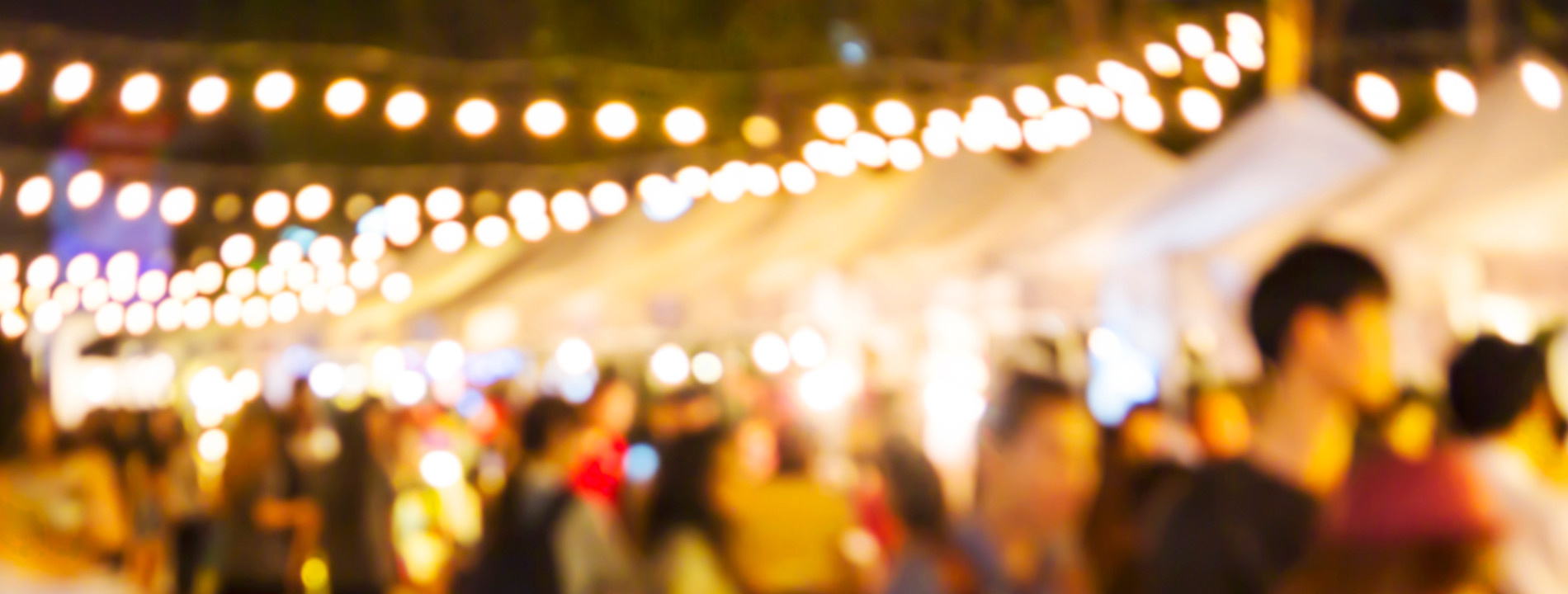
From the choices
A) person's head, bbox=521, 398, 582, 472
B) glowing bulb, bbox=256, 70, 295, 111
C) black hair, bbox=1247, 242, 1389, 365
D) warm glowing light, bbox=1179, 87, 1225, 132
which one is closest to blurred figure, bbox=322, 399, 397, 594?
glowing bulb, bbox=256, 70, 295, 111

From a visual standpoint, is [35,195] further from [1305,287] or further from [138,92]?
[1305,287]

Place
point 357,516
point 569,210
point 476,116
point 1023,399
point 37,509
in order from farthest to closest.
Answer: point 569,210 → point 476,116 → point 357,516 → point 37,509 → point 1023,399

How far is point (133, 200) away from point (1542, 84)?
9.92 m

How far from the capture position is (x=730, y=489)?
181 inches

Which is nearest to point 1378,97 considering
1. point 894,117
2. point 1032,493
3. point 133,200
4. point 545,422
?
point 894,117

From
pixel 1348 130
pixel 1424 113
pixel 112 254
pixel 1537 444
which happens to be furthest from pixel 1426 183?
pixel 112 254

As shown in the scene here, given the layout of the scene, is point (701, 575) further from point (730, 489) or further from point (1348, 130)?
point (1348, 130)

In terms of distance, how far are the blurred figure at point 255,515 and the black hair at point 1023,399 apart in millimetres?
5200

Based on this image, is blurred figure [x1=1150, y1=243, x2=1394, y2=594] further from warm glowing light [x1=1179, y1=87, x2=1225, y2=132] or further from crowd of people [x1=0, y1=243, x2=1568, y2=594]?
warm glowing light [x1=1179, y1=87, x2=1225, y2=132]

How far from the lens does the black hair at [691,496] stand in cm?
453

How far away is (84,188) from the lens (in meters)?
11.1

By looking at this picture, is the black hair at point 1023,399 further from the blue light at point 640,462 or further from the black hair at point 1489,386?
the blue light at point 640,462

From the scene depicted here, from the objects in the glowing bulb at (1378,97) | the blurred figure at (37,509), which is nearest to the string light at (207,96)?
the blurred figure at (37,509)

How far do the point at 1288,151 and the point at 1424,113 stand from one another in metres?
8.75
